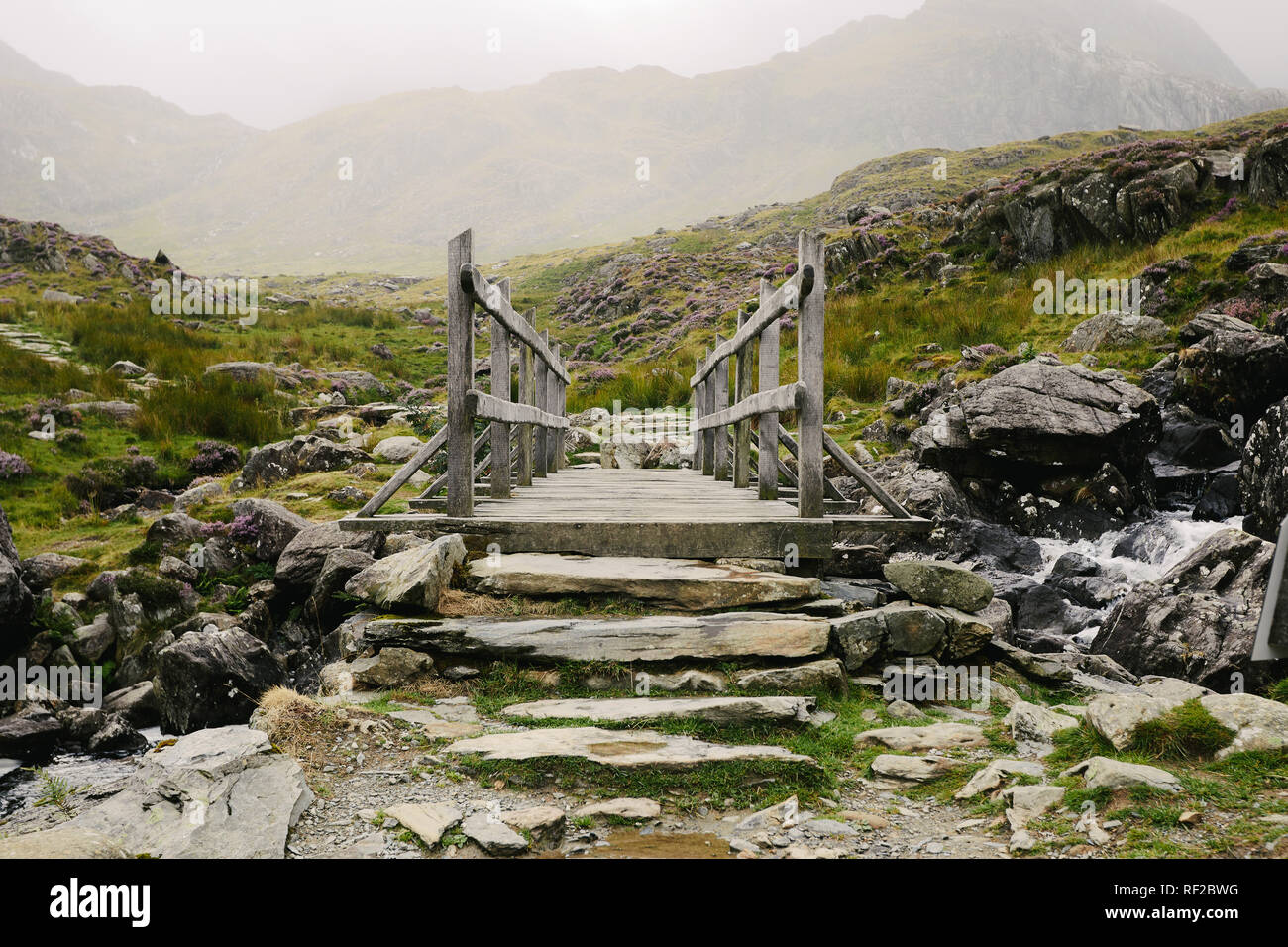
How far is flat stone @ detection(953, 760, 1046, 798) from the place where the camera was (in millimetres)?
3146

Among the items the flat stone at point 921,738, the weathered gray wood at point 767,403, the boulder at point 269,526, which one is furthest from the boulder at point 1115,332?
the boulder at point 269,526

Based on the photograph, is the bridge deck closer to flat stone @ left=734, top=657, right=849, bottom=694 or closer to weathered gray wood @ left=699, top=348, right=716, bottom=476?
flat stone @ left=734, top=657, right=849, bottom=694

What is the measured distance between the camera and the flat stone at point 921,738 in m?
3.72

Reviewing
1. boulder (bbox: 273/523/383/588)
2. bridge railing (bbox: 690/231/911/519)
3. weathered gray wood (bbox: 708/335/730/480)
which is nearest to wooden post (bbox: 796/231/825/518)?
bridge railing (bbox: 690/231/911/519)

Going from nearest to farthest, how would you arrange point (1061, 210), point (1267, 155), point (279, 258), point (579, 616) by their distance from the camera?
point (579, 616)
point (1267, 155)
point (1061, 210)
point (279, 258)

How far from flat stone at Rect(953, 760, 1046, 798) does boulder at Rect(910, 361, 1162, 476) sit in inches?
305

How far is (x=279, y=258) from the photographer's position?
127375 millimetres

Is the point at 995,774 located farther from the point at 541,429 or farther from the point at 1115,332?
the point at 1115,332

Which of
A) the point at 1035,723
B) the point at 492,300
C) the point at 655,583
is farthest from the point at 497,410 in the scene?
the point at 1035,723

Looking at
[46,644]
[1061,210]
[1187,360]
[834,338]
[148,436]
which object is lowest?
[46,644]

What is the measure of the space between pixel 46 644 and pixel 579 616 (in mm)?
7116
